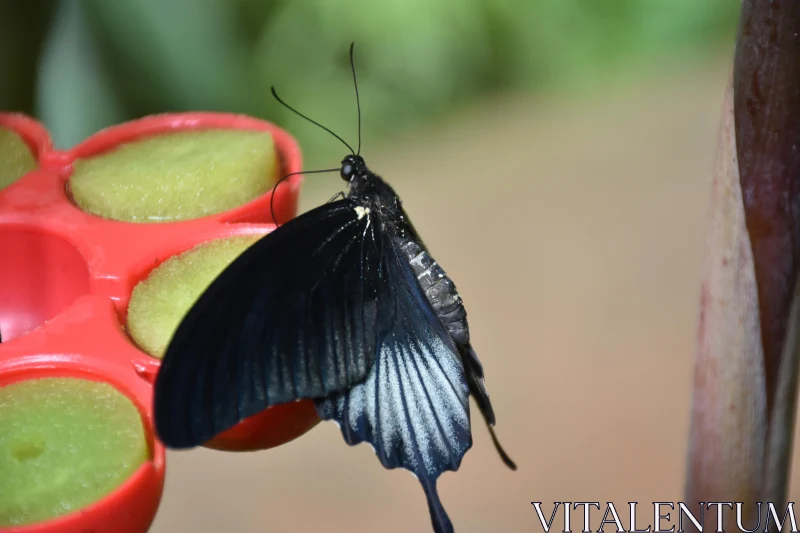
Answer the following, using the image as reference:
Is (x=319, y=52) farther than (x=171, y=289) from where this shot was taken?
Yes

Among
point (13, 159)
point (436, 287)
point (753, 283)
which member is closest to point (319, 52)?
point (13, 159)

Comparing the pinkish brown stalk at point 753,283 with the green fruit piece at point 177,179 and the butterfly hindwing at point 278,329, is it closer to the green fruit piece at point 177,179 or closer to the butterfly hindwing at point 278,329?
the butterfly hindwing at point 278,329

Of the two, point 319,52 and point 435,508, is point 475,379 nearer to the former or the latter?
point 435,508

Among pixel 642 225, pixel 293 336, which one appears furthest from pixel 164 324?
pixel 642 225

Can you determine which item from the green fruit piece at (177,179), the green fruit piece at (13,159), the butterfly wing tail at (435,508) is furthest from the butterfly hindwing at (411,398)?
the green fruit piece at (13,159)

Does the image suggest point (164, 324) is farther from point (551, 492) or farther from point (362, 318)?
point (551, 492)

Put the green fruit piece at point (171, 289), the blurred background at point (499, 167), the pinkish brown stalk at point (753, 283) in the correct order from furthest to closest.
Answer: the blurred background at point (499, 167), the green fruit piece at point (171, 289), the pinkish brown stalk at point (753, 283)

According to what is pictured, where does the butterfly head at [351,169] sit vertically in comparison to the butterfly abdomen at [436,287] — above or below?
above

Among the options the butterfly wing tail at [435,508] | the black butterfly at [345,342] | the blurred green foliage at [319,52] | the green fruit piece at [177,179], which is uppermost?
the blurred green foliage at [319,52]

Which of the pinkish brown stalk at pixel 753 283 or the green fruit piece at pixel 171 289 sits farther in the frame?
the green fruit piece at pixel 171 289
